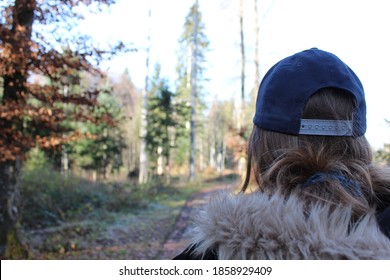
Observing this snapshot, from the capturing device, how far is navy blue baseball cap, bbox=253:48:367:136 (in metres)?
1.21

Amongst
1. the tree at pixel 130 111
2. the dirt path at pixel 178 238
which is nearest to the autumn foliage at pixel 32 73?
the dirt path at pixel 178 238

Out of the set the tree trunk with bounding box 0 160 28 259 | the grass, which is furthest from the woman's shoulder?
the grass

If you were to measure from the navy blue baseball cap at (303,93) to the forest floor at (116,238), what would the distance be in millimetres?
4721

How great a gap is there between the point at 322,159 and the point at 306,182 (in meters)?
0.09

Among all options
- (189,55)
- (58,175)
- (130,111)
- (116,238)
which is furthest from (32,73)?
(130,111)

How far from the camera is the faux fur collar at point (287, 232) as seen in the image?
3.23ft

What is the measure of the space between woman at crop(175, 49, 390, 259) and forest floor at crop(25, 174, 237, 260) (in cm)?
471

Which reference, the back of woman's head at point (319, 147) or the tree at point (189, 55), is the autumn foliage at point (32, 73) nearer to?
the back of woman's head at point (319, 147)

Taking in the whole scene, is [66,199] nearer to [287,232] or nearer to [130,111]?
[287,232]

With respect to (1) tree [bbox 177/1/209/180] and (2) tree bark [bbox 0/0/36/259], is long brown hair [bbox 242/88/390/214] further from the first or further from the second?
(1) tree [bbox 177/1/209/180]

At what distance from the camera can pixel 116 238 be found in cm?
868

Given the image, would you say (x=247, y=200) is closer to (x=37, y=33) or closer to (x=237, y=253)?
(x=237, y=253)

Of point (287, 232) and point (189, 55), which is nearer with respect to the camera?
point (287, 232)

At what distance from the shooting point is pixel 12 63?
548 cm
